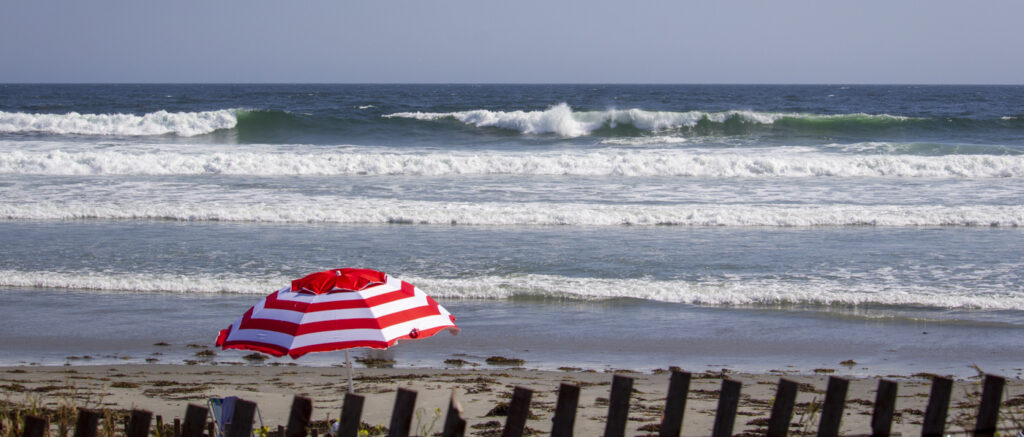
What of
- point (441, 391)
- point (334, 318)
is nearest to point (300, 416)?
point (334, 318)

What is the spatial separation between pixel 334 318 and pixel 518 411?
228cm

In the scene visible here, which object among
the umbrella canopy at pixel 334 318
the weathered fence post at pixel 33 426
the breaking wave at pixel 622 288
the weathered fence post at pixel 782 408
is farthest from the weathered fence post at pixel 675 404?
the breaking wave at pixel 622 288

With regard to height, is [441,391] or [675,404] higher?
[675,404]

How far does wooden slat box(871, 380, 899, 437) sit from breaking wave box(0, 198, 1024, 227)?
37.8 feet

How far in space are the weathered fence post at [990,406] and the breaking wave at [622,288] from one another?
6.63 meters

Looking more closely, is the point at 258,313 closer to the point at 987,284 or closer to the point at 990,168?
the point at 987,284

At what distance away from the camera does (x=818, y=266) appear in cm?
1073

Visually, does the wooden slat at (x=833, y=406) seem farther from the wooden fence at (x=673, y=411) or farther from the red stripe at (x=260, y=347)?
the red stripe at (x=260, y=347)

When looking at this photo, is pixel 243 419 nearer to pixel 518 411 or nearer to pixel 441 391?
pixel 518 411

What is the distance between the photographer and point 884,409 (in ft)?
8.59

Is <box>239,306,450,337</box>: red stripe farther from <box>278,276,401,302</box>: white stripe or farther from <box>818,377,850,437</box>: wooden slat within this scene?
<box>818,377,850,437</box>: wooden slat

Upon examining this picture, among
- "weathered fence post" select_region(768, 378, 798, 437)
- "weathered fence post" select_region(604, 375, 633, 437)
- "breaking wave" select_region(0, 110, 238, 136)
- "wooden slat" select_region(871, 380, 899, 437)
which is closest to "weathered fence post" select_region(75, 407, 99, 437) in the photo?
"weathered fence post" select_region(604, 375, 633, 437)

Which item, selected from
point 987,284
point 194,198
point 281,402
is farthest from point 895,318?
point 194,198

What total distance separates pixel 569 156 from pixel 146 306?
1565cm
